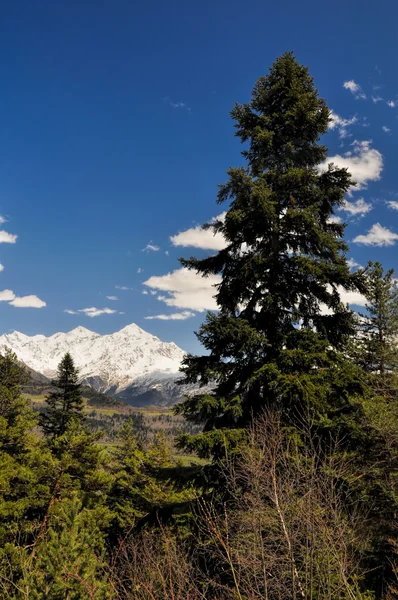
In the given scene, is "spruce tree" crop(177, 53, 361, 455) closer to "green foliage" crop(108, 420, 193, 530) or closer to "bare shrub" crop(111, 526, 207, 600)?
"bare shrub" crop(111, 526, 207, 600)

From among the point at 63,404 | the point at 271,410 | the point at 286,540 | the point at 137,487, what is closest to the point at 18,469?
the point at 63,404

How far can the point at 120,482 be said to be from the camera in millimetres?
31062

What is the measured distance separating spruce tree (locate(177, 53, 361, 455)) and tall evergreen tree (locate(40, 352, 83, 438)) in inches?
777

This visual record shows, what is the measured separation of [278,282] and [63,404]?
22.9 m

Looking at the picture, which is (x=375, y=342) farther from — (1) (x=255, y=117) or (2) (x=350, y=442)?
(1) (x=255, y=117)

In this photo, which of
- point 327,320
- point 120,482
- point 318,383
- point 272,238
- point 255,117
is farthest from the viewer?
point 120,482

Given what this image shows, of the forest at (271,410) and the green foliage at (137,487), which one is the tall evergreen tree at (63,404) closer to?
the green foliage at (137,487)

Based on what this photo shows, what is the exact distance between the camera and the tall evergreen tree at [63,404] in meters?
26.9

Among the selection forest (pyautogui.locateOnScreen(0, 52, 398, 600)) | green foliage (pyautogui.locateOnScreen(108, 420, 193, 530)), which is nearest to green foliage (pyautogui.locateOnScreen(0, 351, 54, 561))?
forest (pyautogui.locateOnScreen(0, 52, 398, 600))

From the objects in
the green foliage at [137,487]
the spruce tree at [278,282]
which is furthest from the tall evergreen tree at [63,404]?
the spruce tree at [278,282]

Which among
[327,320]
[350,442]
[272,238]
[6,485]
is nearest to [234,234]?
[272,238]

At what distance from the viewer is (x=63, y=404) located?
91.0 ft

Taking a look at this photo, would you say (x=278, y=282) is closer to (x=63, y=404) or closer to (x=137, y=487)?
(x=63, y=404)

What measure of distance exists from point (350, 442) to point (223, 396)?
3645 millimetres
